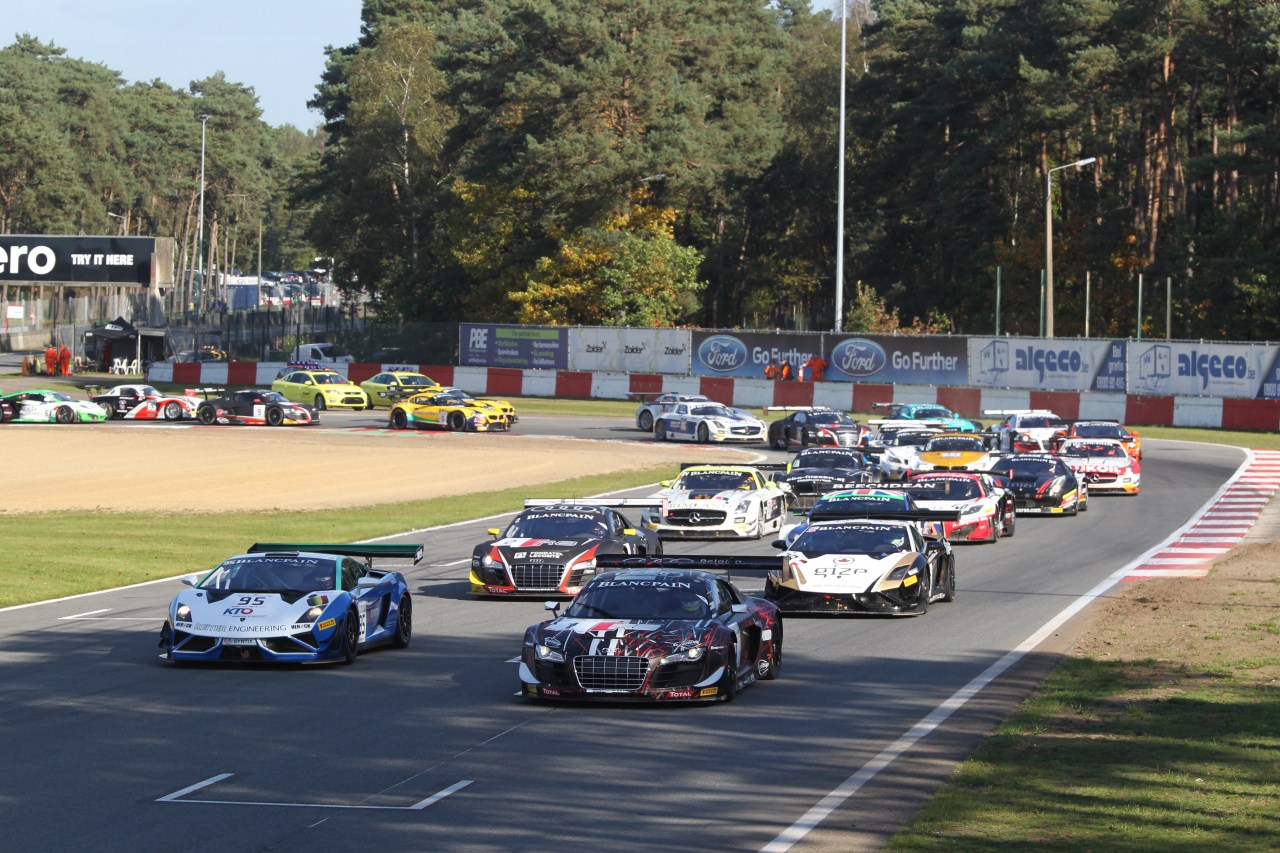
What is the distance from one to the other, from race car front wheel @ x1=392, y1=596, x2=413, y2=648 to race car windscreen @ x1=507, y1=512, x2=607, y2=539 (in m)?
4.65

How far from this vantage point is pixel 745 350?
69.9 meters

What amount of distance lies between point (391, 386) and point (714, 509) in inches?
1513

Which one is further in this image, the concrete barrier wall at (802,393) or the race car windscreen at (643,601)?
the concrete barrier wall at (802,393)

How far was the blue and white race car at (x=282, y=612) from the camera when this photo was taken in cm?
1725

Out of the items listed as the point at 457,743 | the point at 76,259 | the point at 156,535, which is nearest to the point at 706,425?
the point at 156,535

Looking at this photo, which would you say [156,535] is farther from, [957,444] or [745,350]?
[745,350]

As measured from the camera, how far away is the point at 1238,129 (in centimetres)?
7475

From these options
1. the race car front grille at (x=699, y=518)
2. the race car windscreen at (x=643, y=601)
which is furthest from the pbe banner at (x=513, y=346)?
the race car windscreen at (x=643, y=601)

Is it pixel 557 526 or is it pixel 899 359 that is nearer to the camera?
pixel 557 526

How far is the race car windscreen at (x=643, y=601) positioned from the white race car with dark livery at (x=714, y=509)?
13486 mm

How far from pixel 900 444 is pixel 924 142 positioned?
182ft

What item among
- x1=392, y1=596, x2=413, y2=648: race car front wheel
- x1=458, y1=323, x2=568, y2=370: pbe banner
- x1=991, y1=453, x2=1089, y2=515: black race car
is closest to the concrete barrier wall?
x1=458, y1=323, x2=568, y2=370: pbe banner

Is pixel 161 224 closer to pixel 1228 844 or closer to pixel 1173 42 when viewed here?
pixel 1173 42

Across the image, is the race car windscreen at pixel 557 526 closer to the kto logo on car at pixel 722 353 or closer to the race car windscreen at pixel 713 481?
the race car windscreen at pixel 713 481
